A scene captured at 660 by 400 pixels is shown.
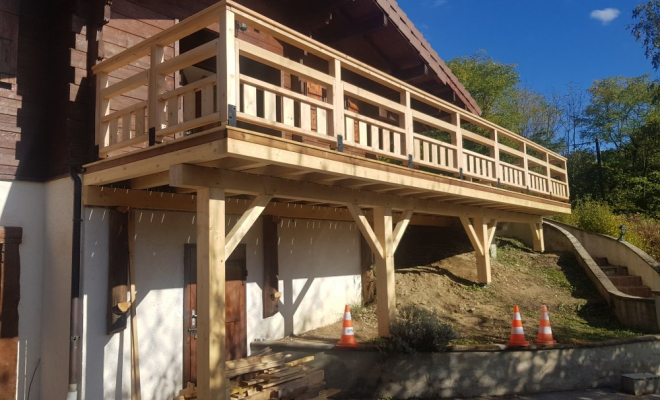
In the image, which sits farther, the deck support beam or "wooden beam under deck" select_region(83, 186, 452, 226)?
the deck support beam

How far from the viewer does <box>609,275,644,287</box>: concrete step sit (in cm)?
1198

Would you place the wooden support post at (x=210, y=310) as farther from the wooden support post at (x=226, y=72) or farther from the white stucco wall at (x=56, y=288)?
the white stucco wall at (x=56, y=288)

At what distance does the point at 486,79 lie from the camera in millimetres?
28328

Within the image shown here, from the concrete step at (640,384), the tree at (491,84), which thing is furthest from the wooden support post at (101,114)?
the tree at (491,84)

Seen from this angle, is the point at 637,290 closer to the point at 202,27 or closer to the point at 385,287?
the point at 385,287

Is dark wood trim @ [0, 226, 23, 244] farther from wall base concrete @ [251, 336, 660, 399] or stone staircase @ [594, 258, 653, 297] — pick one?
stone staircase @ [594, 258, 653, 297]

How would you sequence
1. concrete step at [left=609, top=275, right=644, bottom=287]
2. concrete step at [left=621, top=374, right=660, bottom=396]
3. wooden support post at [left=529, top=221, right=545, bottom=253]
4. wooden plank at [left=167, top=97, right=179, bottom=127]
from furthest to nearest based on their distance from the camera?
wooden support post at [left=529, top=221, right=545, bottom=253]
concrete step at [left=609, top=275, right=644, bottom=287]
concrete step at [left=621, top=374, right=660, bottom=396]
wooden plank at [left=167, top=97, right=179, bottom=127]

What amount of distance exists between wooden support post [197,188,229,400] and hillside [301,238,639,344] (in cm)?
355

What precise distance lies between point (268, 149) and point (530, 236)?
11.5 meters

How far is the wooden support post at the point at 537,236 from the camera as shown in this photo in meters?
14.1

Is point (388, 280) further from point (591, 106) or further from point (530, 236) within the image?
point (591, 106)

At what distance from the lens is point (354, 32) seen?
34.0 ft

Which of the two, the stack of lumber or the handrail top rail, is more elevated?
the handrail top rail

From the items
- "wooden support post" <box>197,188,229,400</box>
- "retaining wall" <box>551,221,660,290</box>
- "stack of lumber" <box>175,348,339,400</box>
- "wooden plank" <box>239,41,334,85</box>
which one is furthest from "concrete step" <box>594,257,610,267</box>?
"wooden support post" <box>197,188,229,400</box>
